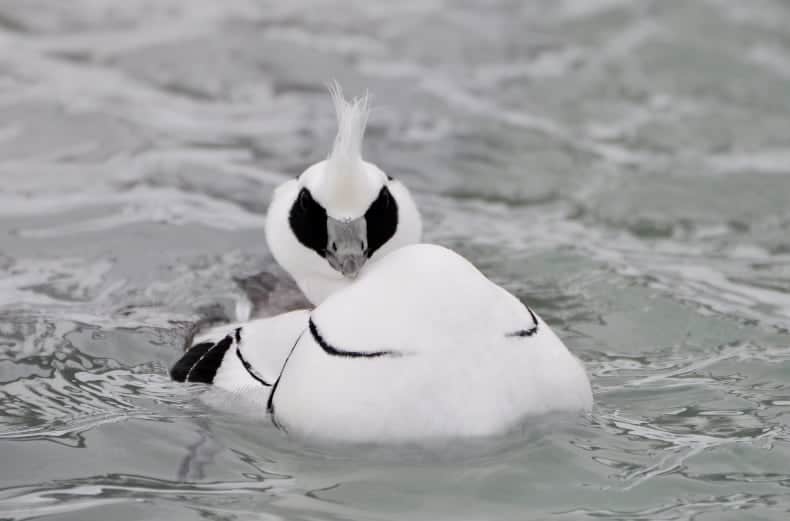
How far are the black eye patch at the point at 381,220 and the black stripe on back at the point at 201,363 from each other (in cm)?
82

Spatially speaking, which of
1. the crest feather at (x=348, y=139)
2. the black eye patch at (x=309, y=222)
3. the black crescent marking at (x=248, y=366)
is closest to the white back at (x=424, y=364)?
the black crescent marking at (x=248, y=366)

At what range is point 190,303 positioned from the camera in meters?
7.80

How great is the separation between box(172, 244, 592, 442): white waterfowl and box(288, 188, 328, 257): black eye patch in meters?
0.60

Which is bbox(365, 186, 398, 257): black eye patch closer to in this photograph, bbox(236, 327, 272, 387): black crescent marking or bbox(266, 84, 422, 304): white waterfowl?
bbox(266, 84, 422, 304): white waterfowl

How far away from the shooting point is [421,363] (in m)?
4.95

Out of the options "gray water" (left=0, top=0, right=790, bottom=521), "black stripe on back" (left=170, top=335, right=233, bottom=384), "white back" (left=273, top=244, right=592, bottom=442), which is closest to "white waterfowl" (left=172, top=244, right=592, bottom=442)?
"white back" (left=273, top=244, right=592, bottom=442)

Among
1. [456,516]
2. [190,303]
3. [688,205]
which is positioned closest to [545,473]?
[456,516]

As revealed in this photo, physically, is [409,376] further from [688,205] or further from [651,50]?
[651,50]

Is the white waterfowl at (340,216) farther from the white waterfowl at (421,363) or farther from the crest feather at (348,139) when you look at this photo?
the white waterfowl at (421,363)

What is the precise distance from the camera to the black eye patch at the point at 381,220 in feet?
19.4

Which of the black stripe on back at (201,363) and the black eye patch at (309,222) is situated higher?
the black eye patch at (309,222)

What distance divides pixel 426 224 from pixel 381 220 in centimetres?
359

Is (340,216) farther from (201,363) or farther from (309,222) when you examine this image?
(201,363)

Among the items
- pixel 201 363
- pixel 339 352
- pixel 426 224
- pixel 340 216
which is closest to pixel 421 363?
pixel 339 352
